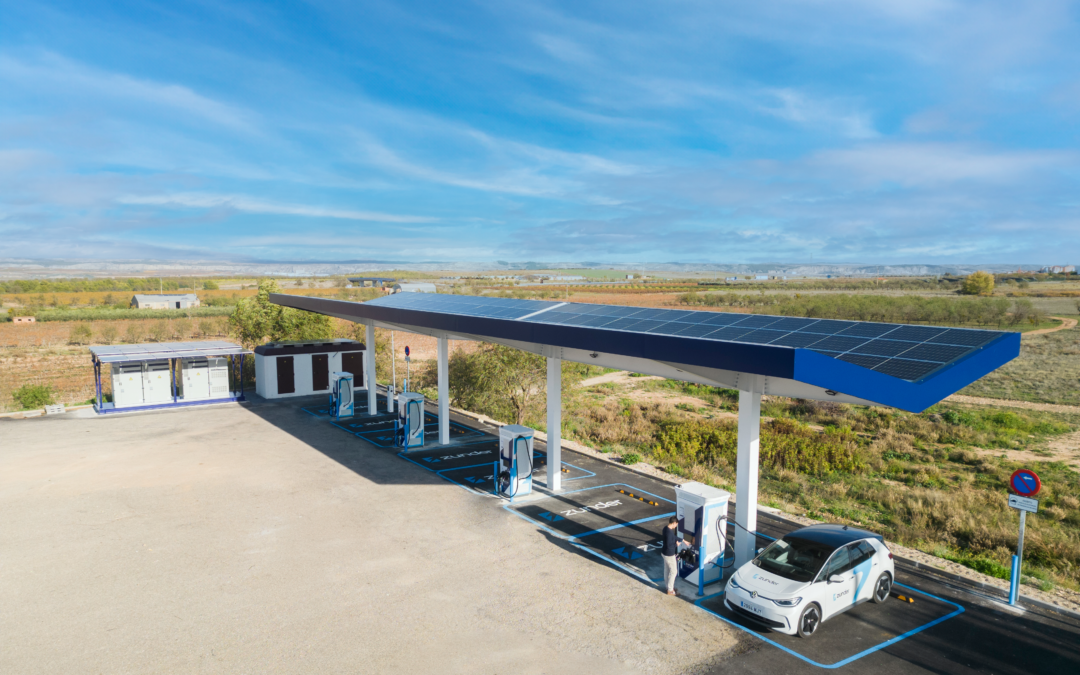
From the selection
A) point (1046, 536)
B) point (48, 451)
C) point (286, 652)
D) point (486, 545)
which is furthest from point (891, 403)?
point (48, 451)

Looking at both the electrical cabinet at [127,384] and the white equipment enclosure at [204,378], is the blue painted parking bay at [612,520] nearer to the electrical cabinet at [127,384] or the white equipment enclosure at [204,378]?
the white equipment enclosure at [204,378]

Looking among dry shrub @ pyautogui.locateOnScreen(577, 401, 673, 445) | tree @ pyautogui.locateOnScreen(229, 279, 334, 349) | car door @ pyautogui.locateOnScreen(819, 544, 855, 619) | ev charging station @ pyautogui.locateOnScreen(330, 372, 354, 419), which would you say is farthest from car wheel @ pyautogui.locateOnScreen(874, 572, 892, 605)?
tree @ pyautogui.locateOnScreen(229, 279, 334, 349)

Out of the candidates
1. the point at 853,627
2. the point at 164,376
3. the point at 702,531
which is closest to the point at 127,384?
the point at 164,376

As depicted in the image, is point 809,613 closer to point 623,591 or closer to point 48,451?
point 623,591

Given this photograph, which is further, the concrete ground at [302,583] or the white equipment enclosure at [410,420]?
the white equipment enclosure at [410,420]

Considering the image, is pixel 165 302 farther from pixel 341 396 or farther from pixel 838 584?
pixel 838 584

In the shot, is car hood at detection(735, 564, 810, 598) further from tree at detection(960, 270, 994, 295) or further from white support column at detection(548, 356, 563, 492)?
tree at detection(960, 270, 994, 295)

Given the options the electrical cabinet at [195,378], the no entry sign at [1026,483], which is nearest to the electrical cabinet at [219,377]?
the electrical cabinet at [195,378]
